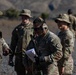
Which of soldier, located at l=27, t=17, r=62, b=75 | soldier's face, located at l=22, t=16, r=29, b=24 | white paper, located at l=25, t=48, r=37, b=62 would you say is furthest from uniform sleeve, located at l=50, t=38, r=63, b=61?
soldier's face, located at l=22, t=16, r=29, b=24

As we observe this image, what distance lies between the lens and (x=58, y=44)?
33.7 feet

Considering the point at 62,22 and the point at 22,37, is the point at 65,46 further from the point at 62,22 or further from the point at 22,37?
the point at 22,37

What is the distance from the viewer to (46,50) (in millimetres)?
10438

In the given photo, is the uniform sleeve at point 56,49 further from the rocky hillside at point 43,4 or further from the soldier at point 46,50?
the rocky hillside at point 43,4

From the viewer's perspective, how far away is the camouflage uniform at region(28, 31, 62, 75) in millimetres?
10234

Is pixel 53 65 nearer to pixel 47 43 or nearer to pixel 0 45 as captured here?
pixel 47 43

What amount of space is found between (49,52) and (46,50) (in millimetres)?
67

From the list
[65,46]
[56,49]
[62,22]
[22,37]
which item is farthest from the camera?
[22,37]

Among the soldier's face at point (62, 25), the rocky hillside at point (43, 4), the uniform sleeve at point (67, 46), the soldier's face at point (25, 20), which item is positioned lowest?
the rocky hillside at point (43, 4)

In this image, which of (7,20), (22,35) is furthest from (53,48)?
(7,20)

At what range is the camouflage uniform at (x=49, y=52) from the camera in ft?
33.6

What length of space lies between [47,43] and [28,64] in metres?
0.65

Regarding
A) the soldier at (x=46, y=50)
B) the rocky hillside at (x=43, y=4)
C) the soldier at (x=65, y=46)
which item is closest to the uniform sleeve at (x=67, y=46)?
the soldier at (x=65, y=46)

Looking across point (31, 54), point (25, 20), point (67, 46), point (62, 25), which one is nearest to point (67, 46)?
point (67, 46)
